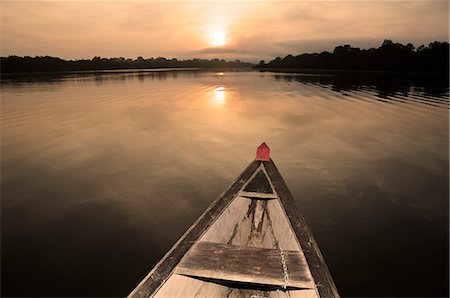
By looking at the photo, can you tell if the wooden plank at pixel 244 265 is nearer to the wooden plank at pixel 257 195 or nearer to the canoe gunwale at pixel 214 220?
the canoe gunwale at pixel 214 220

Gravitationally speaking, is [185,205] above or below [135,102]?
below

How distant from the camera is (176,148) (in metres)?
12.9

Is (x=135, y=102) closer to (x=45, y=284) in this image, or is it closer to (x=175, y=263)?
(x=45, y=284)

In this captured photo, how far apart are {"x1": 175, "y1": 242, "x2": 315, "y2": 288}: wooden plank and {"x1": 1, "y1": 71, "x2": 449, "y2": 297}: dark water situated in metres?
2.93

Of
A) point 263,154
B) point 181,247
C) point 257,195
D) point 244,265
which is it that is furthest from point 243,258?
point 263,154

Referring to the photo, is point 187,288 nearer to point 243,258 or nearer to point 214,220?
point 243,258

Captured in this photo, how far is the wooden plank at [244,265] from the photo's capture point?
276 centimetres

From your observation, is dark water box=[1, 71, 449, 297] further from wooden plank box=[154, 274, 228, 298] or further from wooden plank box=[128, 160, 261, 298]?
wooden plank box=[128, 160, 261, 298]

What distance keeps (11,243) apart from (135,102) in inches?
894

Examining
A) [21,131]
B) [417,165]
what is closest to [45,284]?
[417,165]

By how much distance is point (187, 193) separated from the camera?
8.41 meters

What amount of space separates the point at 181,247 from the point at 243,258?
719 millimetres

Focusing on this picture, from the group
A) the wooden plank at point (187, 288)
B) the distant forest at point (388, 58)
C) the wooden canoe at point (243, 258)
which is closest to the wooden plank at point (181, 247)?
the wooden canoe at point (243, 258)

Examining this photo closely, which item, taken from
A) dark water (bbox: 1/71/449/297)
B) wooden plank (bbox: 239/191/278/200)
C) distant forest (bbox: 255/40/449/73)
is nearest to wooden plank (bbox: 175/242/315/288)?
wooden plank (bbox: 239/191/278/200)
